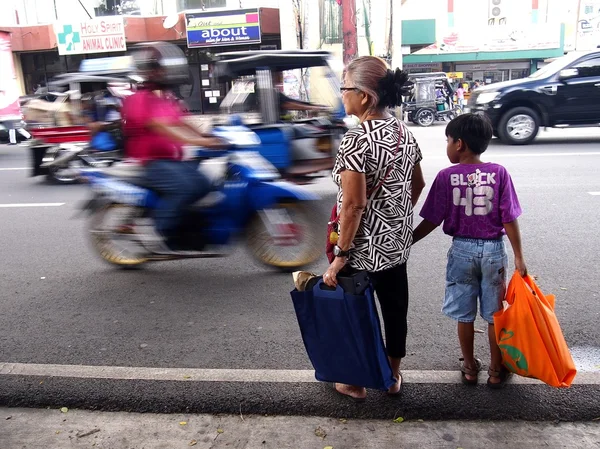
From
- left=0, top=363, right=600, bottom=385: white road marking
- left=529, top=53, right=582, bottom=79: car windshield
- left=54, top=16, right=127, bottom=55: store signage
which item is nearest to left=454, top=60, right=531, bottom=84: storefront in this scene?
left=54, top=16, right=127, bottom=55: store signage

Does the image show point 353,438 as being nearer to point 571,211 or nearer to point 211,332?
point 211,332

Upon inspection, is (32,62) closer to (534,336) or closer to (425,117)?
(425,117)

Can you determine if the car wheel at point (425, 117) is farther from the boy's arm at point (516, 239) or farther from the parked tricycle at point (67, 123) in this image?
the boy's arm at point (516, 239)

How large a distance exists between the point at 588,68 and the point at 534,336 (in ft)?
35.8

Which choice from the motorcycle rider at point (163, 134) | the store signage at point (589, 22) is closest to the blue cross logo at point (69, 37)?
the motorcycle rider at point (163, 134)

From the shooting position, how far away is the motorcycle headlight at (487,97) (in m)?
11.8

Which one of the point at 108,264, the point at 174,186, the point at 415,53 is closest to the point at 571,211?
the point at 174,186

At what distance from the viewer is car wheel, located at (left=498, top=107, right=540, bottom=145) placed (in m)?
11.9

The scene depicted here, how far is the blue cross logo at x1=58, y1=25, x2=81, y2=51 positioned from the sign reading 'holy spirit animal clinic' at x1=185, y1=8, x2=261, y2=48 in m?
4.67

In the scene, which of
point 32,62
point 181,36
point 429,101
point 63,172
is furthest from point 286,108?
point 32,62

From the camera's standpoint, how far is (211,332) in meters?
3.86

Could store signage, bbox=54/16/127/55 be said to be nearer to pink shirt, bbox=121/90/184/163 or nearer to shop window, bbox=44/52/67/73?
shop window, bbox=44/52/67/73

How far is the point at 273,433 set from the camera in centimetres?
269

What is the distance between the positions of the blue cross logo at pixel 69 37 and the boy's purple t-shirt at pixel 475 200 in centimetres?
2284
